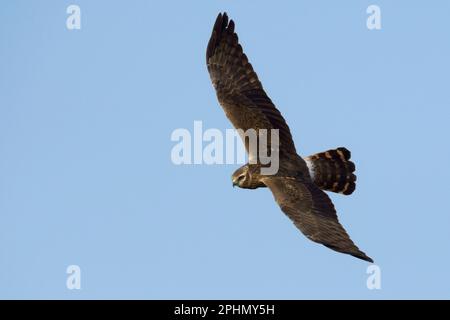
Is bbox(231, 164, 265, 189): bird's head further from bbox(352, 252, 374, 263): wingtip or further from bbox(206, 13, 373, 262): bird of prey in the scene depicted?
bbox(352, 252, 374, 263): wingtip

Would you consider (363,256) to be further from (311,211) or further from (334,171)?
(334,171)

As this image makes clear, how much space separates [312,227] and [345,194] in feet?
6.99

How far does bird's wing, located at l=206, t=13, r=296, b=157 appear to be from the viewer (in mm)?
15594

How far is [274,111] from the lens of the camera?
15625 mm

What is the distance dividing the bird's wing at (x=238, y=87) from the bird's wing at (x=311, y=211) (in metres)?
0.85

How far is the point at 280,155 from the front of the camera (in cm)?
1552

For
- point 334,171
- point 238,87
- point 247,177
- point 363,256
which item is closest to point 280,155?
point 247,177

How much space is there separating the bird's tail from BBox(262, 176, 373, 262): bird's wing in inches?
28.0

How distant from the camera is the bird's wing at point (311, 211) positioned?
13418 millimetres

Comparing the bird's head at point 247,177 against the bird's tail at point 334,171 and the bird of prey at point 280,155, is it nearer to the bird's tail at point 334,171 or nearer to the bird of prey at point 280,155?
the bird of prey at point 280,155
